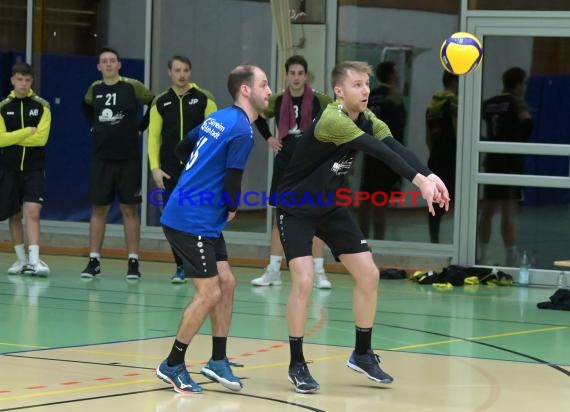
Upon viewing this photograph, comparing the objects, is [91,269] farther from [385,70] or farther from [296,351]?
[296,351]

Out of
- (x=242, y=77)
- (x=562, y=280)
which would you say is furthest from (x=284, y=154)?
(x=242, y=77)

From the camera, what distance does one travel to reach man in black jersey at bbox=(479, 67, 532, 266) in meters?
15.7

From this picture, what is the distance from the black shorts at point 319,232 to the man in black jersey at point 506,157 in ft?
23.7

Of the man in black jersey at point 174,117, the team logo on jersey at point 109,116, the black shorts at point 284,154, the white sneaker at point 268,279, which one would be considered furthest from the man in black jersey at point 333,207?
the team logo on jersey at point 109,116

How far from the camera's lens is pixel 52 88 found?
1831cm

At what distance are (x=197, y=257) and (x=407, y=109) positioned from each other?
333 inches

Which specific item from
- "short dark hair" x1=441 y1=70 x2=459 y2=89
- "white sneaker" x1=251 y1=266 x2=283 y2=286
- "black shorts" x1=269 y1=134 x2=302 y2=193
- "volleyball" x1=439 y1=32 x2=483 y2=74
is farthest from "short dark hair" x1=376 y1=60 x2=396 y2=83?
"volleyball" x1=439 y1=32 x2=483 y2=74

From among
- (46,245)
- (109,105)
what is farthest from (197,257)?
(46,245)

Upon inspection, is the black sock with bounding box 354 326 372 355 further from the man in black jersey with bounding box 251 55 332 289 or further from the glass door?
the glass door

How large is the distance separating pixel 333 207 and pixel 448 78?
7.64 meters

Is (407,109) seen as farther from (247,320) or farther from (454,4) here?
(247,320)

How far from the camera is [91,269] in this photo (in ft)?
49.4

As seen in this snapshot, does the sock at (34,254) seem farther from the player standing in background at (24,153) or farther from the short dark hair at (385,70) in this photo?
the short dark hair at (385,70)

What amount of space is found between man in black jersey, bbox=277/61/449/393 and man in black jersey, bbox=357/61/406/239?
7.41 meters
